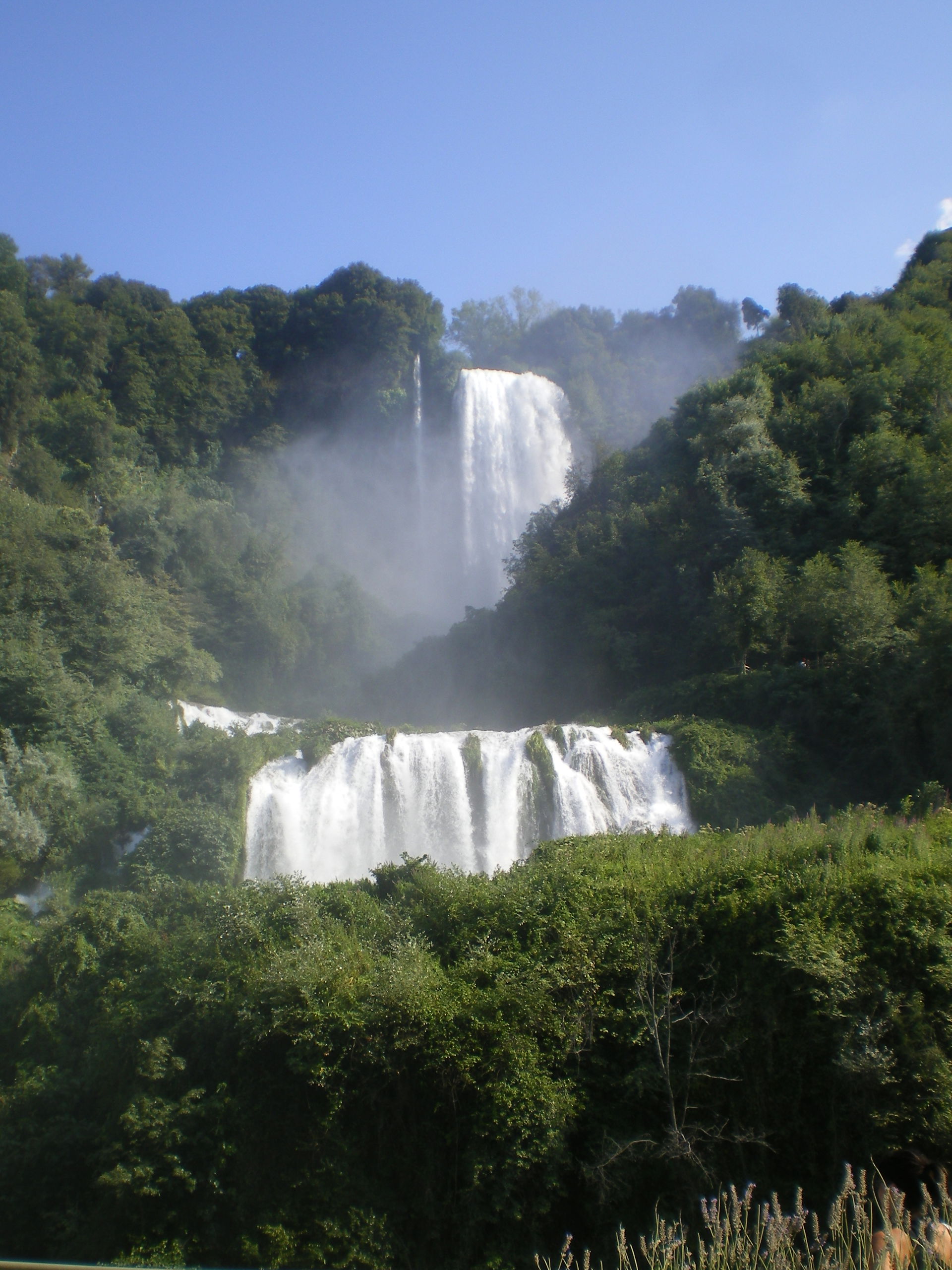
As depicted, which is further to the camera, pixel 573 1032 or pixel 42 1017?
pixel 42 1017

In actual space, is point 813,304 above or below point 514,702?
above

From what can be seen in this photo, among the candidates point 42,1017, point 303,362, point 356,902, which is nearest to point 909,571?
point 356,902

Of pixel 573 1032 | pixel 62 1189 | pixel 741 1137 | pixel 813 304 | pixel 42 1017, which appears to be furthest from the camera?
pixel 813 304

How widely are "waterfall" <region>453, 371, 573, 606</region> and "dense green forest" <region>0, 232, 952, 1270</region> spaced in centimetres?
445

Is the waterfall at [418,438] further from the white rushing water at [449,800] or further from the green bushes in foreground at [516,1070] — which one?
the green bushes in foreground at [516,1070]

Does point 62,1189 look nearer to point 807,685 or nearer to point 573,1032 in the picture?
point 573,1032

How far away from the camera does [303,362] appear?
53.7 m

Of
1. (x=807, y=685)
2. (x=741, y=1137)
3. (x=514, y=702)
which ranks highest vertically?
(x=514, y=702)

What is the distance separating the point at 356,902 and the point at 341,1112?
3.31m

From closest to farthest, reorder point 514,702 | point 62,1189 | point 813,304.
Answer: point 62,1189 → point 514,702 → point 813,304

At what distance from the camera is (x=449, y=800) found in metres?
21.3

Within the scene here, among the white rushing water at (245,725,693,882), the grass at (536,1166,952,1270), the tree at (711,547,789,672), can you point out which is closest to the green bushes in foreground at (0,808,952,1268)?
the grass at (536,1166,952,1270)

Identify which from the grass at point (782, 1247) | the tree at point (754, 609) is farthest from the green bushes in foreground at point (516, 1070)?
the tree at point (754, 609)

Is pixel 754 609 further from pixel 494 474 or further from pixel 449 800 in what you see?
pixel 494 474
